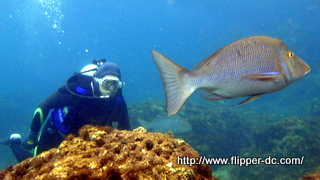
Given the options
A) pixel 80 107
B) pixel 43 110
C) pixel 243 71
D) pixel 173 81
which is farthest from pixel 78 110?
pixel 243 71

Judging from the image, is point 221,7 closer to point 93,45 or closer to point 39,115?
point 39,115

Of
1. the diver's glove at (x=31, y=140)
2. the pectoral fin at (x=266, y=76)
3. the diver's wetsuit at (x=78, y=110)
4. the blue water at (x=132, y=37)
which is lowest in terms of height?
the diver's glove at (x=31, y=140)

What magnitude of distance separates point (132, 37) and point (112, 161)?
179 m

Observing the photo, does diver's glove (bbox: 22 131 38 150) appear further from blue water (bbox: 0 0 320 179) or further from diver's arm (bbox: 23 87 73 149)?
blue water (bbox: 0 0 320 179)

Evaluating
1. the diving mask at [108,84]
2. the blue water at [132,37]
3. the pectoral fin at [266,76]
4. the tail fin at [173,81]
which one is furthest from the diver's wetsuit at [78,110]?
the blue water at [132,37]

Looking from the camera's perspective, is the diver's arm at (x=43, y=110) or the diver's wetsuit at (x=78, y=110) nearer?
the diver's wetsuit at (x=78, y=110)

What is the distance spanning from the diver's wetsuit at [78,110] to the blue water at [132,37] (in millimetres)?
10685

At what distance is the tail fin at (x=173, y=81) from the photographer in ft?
6.08

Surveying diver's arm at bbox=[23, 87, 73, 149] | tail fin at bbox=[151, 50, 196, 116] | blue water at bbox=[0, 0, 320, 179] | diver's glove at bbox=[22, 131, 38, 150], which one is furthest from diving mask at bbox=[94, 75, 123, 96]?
blue water at bbox=[0, 0, 320, 179]

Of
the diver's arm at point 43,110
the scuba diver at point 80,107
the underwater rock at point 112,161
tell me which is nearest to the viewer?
the underwater rock at point 112,161

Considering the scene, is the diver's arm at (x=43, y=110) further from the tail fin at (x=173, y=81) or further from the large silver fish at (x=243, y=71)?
the large silver fish at (x=243, y=71)

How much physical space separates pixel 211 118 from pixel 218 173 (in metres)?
3.59

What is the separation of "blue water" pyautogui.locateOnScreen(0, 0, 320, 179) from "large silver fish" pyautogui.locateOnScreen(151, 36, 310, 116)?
593 inches

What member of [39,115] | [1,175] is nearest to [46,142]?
[39,115]
